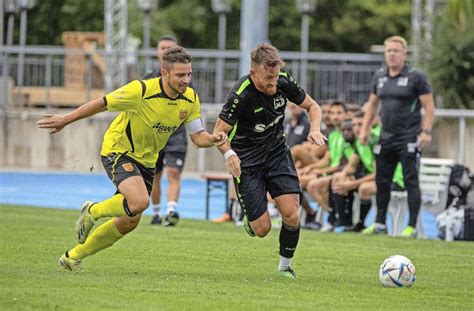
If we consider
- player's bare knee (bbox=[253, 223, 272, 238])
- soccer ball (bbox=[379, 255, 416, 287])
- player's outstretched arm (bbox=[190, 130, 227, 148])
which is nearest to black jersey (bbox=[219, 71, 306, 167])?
player's outstretched arm (bbox=[190, 130, 227, 148])

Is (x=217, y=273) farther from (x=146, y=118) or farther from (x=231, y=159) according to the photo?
(x=146, y=118)

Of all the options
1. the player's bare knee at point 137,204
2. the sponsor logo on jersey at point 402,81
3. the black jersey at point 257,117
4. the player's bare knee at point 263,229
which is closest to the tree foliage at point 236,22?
the sponsor logo on jersey at point 402,81

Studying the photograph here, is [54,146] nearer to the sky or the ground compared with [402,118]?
nearer to the ground

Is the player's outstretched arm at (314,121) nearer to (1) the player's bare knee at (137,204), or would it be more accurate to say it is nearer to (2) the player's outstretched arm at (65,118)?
(1) the player's bare knee at (137,204)

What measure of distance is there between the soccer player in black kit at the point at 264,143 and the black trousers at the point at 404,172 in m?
5.28

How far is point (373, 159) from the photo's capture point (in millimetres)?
18547

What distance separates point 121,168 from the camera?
11117mm

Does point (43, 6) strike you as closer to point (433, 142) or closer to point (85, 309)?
point (433, 142)

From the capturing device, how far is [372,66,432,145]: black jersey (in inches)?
655

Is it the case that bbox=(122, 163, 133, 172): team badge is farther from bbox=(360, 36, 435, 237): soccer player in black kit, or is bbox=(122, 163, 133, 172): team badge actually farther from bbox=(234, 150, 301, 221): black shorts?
bbox=(360, 36, 435, 237): soccer player in black kit

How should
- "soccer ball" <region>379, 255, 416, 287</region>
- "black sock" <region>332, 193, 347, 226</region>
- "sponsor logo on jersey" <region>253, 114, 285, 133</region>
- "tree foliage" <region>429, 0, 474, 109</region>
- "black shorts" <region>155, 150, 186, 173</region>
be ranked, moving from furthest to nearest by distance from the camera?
"tree foliage" <region>429, 0, 474, 109</region> → "black sock" <region>332, 193, 347, 226</region> → "black shorts" <region>155, 150, 186, 173</region> → "sponsor logo on jersey" <region>253, 114, 285, 133</region> → "soccer ball" <region>379, 255, 416, 287</region>

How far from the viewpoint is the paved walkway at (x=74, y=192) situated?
2338cm

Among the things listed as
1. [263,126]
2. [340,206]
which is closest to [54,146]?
[340,206]

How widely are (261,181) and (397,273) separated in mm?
1570
